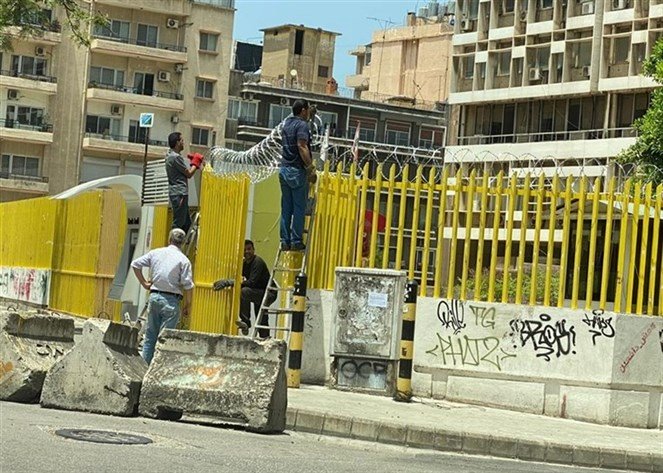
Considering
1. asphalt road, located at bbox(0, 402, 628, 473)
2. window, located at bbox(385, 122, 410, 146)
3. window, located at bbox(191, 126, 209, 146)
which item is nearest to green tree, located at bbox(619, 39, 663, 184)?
asphalt road, located at bbox(0, 402, 628, 473)

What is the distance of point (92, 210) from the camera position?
32844 millimetres

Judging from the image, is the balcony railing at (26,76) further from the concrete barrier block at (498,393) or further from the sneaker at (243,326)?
the concrete barrier block at (498,393)

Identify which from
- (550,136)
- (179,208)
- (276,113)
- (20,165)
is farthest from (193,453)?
(276,113)

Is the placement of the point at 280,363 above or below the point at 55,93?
below

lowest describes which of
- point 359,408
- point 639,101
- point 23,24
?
point 359,408

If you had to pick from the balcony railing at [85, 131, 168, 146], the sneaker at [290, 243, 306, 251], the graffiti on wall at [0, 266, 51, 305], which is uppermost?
the balcony railing at [85, 131, 168, 146]

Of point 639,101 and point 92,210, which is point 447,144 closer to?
point 639,101

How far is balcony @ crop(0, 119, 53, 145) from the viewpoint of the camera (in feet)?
281

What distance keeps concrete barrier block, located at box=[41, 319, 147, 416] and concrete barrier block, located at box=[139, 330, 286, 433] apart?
18 centimetres

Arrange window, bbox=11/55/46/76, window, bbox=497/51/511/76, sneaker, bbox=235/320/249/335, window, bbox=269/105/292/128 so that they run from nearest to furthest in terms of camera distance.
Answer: sneaker, bbox=235/320/249/335 → window, bbox=497/51/511/76 → window, bbox=11/55/46/76 → window, bbox=269/105/292/128

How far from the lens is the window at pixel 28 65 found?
3418 inches

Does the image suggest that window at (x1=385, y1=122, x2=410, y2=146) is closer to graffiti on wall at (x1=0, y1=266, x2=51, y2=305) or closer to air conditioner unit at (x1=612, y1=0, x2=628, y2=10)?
air conditioner unit at (x1=612, y1=0, x2=628, y2=10)

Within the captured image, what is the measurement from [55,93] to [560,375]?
71900 millimetres

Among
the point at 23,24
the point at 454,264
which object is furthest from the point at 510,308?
the point at 23,24
